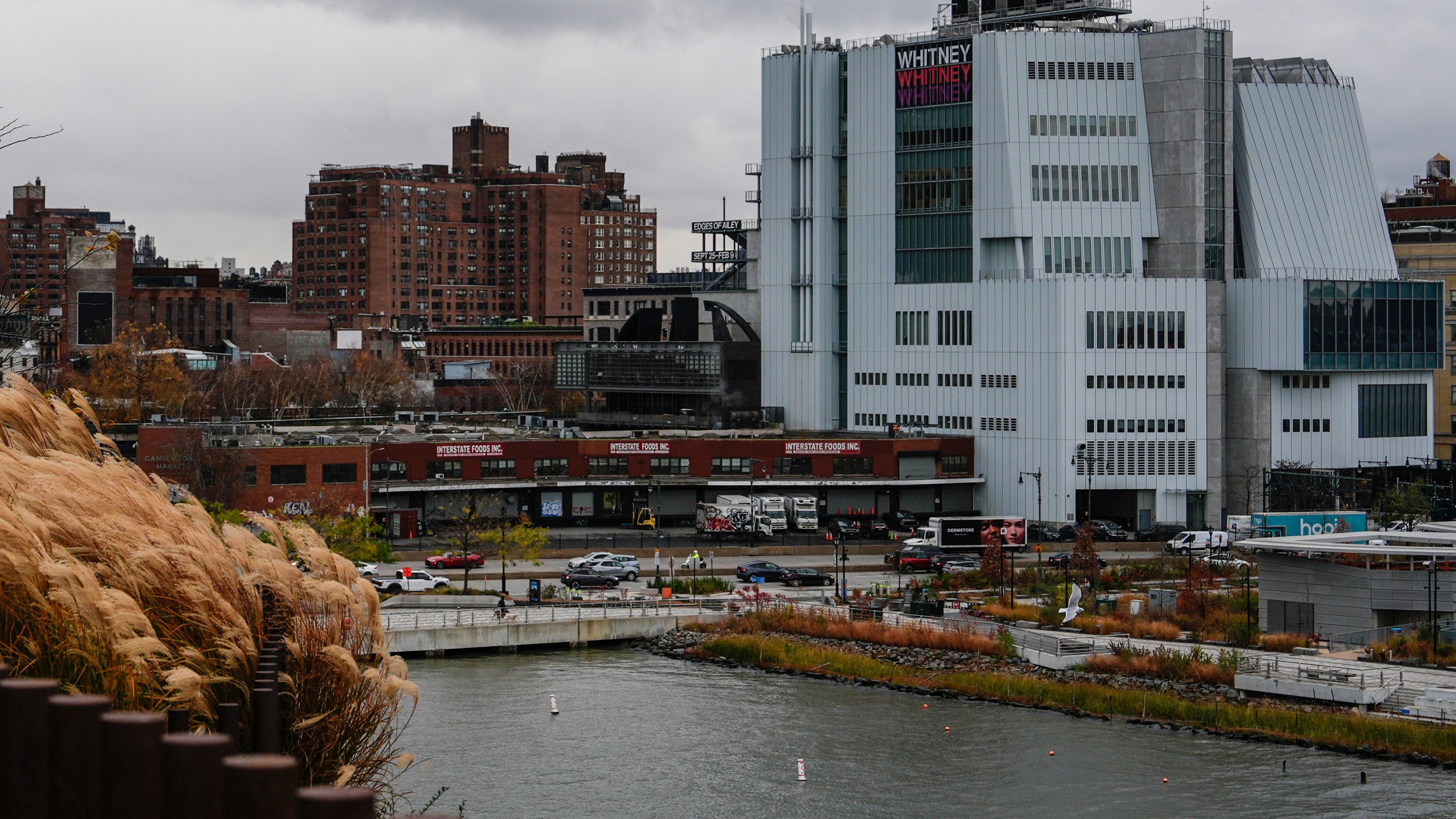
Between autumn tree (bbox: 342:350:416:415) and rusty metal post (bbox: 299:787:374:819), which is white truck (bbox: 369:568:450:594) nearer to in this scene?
rusty metal post (bbox: 299:787:374:819)

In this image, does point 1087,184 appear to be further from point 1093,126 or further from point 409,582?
point 409,582

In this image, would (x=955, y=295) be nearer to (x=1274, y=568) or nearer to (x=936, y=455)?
(x=936, y=455)

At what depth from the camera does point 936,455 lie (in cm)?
9750

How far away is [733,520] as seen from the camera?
88.3m

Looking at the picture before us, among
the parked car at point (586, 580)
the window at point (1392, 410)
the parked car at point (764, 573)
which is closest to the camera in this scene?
the parked car at point (586, 580)

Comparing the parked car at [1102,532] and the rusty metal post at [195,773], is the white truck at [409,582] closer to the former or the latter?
the parked car at [1102,532]

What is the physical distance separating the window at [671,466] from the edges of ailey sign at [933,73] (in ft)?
85.6

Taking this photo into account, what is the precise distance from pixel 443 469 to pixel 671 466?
13.0 metres

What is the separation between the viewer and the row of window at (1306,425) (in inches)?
3841

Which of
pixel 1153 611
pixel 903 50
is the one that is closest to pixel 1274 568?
pixel 1153 611

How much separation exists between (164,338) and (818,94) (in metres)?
92.2

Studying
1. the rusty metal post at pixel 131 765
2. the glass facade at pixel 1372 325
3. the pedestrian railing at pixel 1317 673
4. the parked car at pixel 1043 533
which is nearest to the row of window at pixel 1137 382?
the glass facade at pixel 1372 325

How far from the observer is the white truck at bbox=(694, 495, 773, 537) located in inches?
3467

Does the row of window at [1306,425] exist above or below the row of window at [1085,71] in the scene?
below
